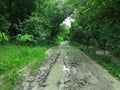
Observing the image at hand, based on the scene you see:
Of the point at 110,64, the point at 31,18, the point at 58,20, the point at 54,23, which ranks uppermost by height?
the point at 58,20

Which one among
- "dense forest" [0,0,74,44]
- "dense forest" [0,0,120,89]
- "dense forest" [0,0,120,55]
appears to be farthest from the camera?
"dense forest" [0,0,74,44]

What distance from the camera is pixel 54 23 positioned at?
104 feet

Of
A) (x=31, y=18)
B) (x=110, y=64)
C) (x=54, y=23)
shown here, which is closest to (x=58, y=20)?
(x=54, y=23)

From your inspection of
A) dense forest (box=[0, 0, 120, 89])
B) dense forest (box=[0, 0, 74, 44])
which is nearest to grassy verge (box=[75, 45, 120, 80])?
dense forest (box=[0, 0, 120, 89])

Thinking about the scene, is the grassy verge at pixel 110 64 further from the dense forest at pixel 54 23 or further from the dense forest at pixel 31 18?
the dense forest at pixel 31 18

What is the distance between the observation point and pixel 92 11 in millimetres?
12062

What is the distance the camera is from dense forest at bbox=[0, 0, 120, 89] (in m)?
11.0

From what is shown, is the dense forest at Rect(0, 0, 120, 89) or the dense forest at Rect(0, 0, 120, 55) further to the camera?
the dense forest at Rect(0, 0, 120, 55)

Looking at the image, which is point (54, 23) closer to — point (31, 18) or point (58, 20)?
point (58, 20)

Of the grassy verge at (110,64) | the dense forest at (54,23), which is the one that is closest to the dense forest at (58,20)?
the dense forest at (54,23)

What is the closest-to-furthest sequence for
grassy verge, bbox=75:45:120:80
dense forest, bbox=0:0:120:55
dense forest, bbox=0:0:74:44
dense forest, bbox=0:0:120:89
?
grassy verge, bbox=75:45:120:80 → dense forest, bbox=0:0:120:89 → dense forest, bbox=0:0:120:55 → dense forest, bbox=0:0:74:44

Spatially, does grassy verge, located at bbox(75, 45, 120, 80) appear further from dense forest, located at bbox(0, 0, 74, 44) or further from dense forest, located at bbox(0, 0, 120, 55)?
dense forest, located at bbox(0, 0, 74, 44)

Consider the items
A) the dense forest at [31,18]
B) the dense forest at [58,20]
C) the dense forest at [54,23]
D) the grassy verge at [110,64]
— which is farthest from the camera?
the dense forest at [31,18]

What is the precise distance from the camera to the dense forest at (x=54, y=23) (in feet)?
35.9
